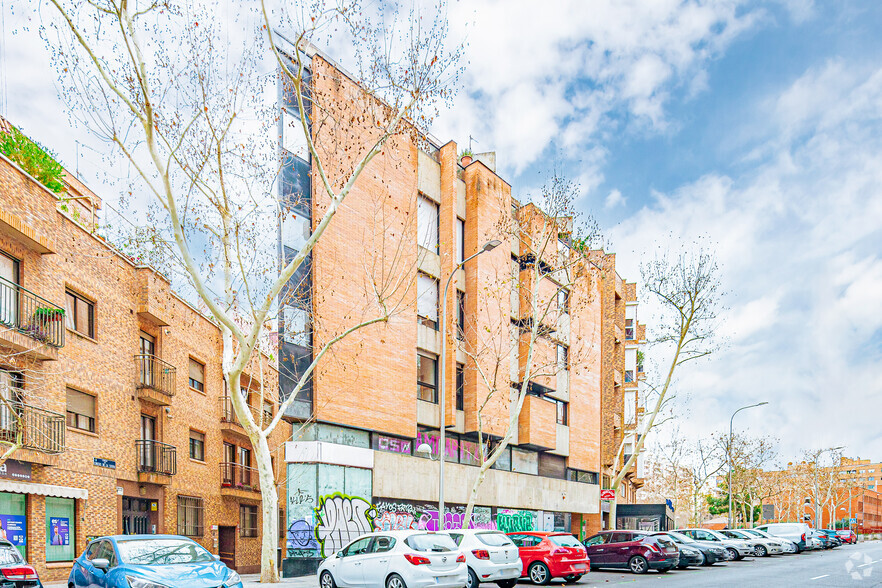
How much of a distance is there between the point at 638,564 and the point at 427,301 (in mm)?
12361

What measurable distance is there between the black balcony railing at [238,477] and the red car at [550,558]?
44.6ft

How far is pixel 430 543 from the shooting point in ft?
50.3

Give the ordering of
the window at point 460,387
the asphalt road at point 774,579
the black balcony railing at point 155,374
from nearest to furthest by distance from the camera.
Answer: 1. the asphalt road at point 774,579
2. the black balcony railing at point 155,374
3. the window at point 460,387

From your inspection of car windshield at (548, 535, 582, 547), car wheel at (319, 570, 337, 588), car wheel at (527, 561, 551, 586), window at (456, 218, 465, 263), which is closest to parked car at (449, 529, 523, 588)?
car wheel at (527, 561, 551, 586)

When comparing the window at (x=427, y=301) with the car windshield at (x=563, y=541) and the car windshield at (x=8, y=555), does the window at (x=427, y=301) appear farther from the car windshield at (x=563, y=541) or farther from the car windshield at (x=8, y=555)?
the car windshield at (x=8, y=555)

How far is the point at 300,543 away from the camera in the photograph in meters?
24.1

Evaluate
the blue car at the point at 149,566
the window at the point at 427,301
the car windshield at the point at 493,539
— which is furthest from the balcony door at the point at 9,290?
the window at the point at 427,301

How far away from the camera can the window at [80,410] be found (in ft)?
67.6

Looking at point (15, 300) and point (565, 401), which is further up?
point (15, 300)

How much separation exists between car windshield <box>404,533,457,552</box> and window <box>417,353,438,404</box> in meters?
14.3

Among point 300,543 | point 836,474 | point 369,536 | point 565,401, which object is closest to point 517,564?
point 369,536

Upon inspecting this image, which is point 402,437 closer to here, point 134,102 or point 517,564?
point 517,564

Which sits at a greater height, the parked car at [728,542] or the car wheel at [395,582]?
the car wheel at [395,582]

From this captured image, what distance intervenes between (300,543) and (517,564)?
8.83 m
